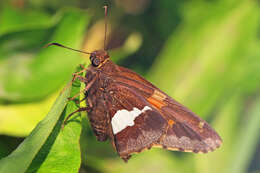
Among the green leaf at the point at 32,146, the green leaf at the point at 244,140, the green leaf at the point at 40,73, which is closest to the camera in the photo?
the green leaf at the point at 32,146

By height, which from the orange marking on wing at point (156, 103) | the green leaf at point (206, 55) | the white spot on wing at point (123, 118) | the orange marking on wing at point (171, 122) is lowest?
the white spot on wing at point (123, 118)

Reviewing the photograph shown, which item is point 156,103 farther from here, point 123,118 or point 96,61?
point 96,61

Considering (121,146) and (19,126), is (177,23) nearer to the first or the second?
(121,146)

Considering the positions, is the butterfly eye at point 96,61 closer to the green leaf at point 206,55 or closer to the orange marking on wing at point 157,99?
the orange marking on wing at point 157,99

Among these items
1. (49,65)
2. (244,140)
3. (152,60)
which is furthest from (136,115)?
(244,140)

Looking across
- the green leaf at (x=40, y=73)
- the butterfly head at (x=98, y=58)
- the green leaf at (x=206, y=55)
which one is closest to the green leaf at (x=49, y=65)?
the green leaf at (x=40, y=73)

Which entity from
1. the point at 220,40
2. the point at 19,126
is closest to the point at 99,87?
the point at 19,126
